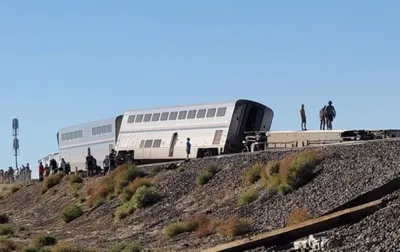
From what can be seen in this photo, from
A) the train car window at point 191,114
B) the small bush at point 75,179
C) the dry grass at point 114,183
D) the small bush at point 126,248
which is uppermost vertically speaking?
the train car window at point 191,114

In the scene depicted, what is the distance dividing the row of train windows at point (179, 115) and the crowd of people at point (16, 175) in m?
17.9

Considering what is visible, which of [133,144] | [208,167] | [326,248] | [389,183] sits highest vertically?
[133,144]

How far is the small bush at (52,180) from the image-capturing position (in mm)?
57094

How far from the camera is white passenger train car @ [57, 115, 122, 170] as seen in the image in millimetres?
61250

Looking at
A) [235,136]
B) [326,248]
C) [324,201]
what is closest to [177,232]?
[324,201]

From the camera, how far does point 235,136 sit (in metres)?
48.1

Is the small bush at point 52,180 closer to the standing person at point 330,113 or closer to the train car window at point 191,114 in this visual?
the train car window at point 191,114

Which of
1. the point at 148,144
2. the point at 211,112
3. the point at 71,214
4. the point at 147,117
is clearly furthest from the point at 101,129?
the point at 71,214

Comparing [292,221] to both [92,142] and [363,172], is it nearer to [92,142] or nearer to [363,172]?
[363,172]

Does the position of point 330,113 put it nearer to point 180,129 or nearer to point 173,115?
point 180,129

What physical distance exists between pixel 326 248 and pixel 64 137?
53.4m

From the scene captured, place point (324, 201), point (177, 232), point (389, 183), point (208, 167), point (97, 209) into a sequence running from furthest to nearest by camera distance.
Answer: point (97, 209), point (208, 167), point (177, 232), point (324, 201), point (389, 183)

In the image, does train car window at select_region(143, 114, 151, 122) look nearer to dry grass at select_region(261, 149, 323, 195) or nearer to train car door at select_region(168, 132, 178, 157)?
train car door at select_region(168, 132, 178, 157)

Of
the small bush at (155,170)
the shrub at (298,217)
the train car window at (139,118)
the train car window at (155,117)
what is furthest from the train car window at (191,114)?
the shrub at (298,217)
